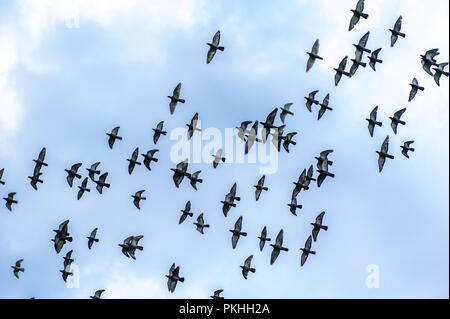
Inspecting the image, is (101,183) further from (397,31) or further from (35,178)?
(397,31)

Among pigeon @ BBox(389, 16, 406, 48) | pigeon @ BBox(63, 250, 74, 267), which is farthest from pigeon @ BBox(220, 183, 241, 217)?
pigeon @ BBox(389, 16, 406, 48)

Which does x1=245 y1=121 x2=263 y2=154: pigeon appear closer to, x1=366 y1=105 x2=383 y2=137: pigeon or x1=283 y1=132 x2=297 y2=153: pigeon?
x1=283 y1=132 x2=297 y2=153: pigeon

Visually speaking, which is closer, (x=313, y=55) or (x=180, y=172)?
(x=313, y=55)

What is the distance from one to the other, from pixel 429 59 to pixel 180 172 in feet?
96.1

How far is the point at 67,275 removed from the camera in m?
119

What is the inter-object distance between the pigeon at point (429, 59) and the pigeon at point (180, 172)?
2760cm

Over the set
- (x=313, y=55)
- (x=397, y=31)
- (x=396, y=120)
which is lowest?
(x=396, y=120)

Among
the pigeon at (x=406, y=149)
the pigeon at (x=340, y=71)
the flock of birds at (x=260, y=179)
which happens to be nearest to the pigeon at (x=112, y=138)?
the flock of birds at (x=260, y=179)

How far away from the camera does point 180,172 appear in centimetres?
11631

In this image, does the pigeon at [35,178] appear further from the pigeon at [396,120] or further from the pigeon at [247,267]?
the pigeon at [396,120]

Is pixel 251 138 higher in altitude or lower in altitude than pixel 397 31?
lower

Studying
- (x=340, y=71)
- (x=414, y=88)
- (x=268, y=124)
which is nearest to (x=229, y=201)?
(x=268, y=124)
